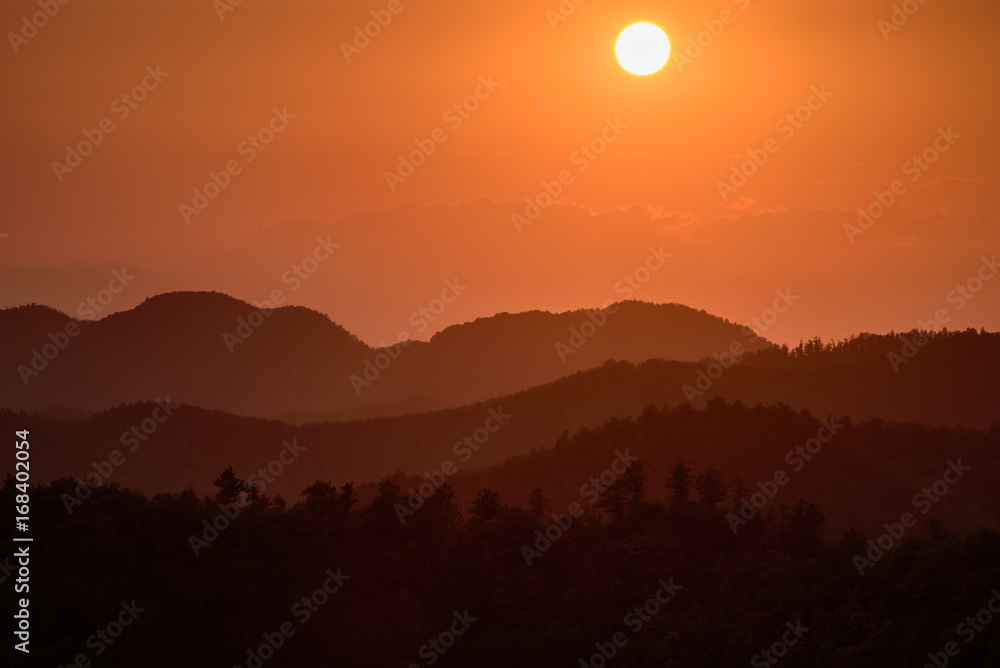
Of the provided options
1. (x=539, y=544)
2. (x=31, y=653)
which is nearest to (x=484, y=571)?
(x=539, y=544)

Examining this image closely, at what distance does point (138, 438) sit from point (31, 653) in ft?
394

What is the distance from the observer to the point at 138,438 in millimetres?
182375

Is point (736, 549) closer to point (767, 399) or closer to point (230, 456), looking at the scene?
point (767, 399)

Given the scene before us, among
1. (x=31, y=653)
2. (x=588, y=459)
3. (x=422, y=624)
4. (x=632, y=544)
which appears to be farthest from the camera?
(x=588, y=459)
